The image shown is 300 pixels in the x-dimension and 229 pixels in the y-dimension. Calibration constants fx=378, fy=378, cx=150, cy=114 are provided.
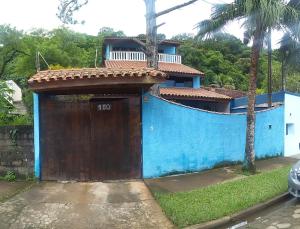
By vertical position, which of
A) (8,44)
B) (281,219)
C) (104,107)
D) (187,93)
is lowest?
(281,219)

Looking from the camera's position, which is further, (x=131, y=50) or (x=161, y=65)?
(x=131, y=50)

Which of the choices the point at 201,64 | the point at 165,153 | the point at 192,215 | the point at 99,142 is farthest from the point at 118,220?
the point at 201,64

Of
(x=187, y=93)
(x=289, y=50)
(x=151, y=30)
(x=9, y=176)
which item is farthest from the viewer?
(x=187, y=93)

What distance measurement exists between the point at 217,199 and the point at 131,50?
2145 cm

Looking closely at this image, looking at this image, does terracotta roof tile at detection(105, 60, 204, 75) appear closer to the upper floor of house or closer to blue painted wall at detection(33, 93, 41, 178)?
the upper floor of house

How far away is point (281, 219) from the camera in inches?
261

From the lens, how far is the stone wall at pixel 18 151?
8.95 meters

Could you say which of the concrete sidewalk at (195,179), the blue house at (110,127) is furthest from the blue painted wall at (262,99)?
the blue house at (110,127)

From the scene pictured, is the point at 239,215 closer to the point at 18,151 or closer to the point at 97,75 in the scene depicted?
the point at 97,75

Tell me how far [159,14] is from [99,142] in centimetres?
412

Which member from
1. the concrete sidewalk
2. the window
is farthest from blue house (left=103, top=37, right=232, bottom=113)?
the concrete sidewalk

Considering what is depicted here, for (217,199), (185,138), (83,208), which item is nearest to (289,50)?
(185,138)

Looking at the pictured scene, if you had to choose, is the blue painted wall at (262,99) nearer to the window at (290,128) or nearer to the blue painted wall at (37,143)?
the window at (290,128)

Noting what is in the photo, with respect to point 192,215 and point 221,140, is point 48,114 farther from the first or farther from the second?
point 221,140
